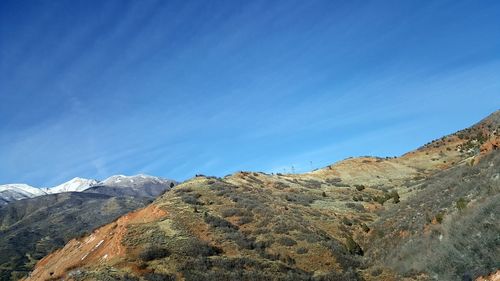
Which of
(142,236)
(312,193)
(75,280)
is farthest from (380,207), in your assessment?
(75,280)

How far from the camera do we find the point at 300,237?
3778cm

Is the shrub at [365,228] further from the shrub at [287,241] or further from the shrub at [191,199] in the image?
the shrub at [191,199]

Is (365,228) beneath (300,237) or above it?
beneath

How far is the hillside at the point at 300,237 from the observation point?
2523 cm

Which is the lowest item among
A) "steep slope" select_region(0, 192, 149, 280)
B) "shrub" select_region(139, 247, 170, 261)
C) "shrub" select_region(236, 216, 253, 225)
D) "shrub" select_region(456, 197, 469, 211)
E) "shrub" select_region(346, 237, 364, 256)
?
"shrub" select_region(346, 237, 364, 256)

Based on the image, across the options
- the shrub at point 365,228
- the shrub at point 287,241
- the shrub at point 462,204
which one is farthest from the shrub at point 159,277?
the shrub at point 365,228

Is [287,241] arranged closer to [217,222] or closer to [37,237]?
[217,222]

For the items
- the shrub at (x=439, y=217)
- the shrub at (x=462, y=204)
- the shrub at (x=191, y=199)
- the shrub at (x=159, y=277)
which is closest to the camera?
the shrub at (x=462, y=204)

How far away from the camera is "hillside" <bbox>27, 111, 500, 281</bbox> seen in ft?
82.8

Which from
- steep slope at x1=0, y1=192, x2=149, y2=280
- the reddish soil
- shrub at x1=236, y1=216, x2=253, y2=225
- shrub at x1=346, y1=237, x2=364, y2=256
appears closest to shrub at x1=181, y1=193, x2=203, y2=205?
the reddish soil

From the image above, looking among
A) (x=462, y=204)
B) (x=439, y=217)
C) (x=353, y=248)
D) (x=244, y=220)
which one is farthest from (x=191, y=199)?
(x=462, y=204)

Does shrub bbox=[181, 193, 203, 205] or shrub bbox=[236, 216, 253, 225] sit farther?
shrub bbox=[181, 193, 203, 205]

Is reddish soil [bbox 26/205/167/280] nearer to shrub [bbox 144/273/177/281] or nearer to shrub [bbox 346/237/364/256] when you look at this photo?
shrub [bbox 144/273/177/281]

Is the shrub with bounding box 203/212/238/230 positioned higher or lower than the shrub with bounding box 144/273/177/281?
higher
